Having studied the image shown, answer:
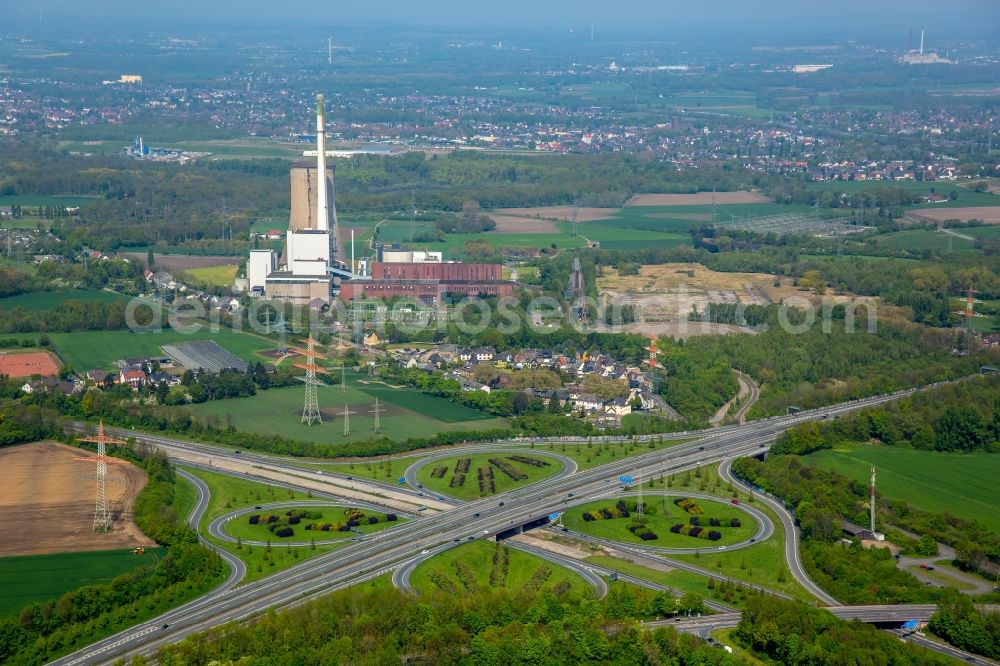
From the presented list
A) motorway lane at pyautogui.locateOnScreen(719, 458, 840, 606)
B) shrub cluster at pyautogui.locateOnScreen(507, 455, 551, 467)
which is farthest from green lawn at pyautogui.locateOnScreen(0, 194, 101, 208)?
motorway lane at pyautogui.locateOnScreen(719, 458, 840, 606)

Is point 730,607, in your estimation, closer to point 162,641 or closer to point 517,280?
point 162,641

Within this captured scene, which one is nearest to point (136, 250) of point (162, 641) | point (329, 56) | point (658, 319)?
point (658, 319)

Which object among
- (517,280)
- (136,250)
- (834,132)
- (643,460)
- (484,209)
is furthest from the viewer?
(834,132)

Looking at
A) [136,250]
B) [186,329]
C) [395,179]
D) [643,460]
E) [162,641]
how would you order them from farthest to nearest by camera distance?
1. [395,179]
2. [136,250]
3. [186,329]
4. [643,460]
5. [162,641]

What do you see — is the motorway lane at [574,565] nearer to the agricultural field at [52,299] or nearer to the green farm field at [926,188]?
the agricultural field at [52,299]

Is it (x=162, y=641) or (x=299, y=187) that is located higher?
(x=299, y=187)

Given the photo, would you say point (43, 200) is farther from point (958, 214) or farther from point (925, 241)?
point (958, 214)

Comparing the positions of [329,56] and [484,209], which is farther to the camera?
[329,56]
